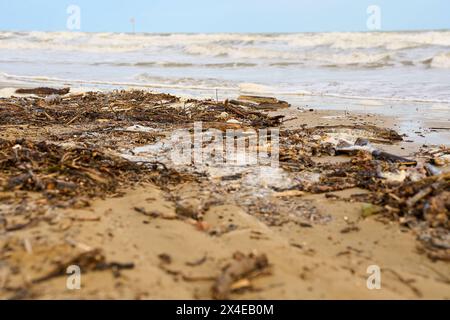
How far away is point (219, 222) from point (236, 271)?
89cm

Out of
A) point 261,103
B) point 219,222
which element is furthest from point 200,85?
point 219,222

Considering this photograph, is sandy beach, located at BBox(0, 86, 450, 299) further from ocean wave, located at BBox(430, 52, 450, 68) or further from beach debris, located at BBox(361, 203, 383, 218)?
ocean wave, located at BBox(430, 52, 450, 68)

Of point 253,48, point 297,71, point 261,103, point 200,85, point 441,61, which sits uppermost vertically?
point 253,48

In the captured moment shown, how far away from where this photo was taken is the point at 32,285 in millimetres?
2338

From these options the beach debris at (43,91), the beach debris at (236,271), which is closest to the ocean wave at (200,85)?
the beach debris at (43,91)

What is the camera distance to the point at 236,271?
253 cm

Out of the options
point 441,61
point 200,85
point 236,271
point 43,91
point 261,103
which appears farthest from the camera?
point 441,61

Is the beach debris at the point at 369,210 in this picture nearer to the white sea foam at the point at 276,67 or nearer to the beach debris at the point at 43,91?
the white sea foam at the point at 276,67

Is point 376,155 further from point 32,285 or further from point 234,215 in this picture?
point 32,285

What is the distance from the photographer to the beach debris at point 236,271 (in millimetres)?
2396

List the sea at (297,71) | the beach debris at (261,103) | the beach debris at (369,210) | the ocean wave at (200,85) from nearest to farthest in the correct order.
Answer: the beach debris at (369,210) < the beach debris at (261,103) < the ocean wave at (200,85) < the sea at (297,71)

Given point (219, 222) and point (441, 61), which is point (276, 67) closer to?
point (441, 61)

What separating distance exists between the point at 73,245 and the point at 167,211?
35.9 inches
